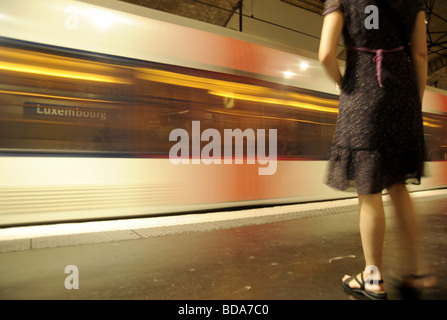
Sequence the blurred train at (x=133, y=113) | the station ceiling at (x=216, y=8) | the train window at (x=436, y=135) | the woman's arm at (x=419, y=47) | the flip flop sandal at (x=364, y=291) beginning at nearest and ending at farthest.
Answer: the flip flop sandal at (x=364, y=291) < the woman's arm at (x=419, y=47) < the blurred train at (x=133, y=113) < the train window at (x=436, y=135) < the station ceiling at (x=216, y=8)

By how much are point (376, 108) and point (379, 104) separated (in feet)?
0.08

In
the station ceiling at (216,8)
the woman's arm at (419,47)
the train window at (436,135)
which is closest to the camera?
the woman's arm at (419,47)

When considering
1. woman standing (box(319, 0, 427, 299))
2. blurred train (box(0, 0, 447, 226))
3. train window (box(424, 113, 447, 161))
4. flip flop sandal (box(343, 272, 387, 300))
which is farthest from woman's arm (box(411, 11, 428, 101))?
train window (box(424, 113, 447, 161))

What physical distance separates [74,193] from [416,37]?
3204mm

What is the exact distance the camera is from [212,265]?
2035mm

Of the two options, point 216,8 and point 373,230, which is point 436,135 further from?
point 216,8

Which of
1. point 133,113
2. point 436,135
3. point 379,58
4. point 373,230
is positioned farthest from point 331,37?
point 436,135

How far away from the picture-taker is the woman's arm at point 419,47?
1.53 m

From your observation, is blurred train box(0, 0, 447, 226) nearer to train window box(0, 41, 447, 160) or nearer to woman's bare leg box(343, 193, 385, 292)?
train window box(0, 41, 447, 160)

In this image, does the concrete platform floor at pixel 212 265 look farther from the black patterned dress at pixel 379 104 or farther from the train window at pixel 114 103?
the train window at pixel 114 103

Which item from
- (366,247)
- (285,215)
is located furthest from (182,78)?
(366,247)

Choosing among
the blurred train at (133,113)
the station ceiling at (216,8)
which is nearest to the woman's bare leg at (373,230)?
the blurred train at (133,113)

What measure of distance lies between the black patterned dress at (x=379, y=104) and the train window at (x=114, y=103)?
268cm
